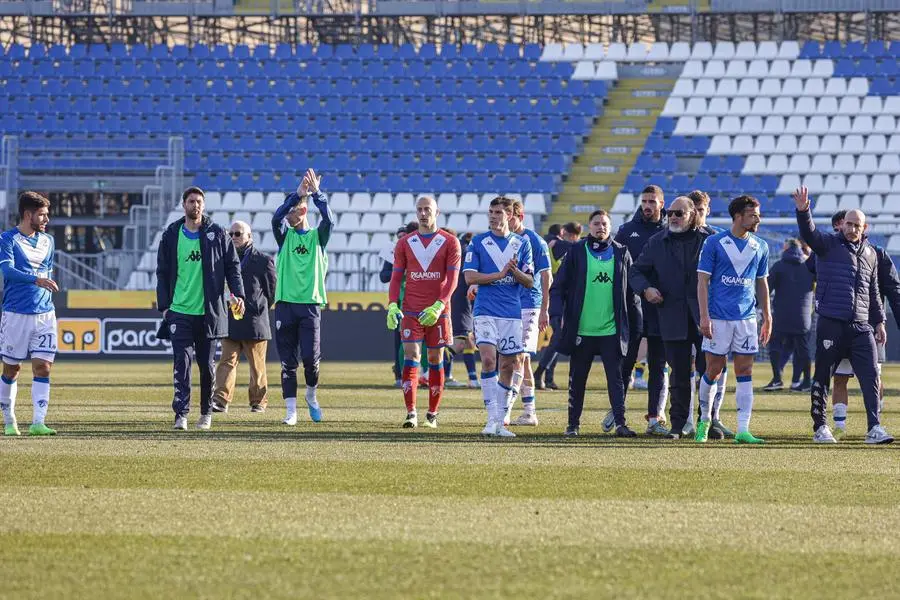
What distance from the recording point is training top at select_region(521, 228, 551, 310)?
42.3 feet

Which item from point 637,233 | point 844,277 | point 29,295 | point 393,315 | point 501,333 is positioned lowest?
point 501,333

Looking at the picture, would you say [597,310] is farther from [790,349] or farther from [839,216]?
[790,349]

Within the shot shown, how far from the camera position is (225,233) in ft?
42.5

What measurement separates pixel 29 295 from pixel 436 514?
552 centimetres

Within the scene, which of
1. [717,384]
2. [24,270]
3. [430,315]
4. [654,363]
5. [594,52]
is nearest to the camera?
[24,270]

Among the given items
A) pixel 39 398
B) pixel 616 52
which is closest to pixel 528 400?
pixel 39 398

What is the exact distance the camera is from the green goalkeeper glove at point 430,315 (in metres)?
12.6

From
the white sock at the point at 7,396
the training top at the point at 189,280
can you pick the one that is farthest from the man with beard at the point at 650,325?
the white sock at the point at 7,396

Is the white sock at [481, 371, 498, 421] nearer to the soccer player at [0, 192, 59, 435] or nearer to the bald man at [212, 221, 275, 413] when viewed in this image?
the soccer player at [0, 192, 59, 435]

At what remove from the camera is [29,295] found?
1168 centimetres

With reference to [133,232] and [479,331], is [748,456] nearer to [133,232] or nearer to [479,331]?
[479,331]

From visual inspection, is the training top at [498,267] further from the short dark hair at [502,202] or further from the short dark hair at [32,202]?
the short dark hair at [32,202]

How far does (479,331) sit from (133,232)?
26243mm

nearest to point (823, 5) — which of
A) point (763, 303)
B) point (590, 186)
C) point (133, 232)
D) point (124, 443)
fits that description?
point (590, 186)
